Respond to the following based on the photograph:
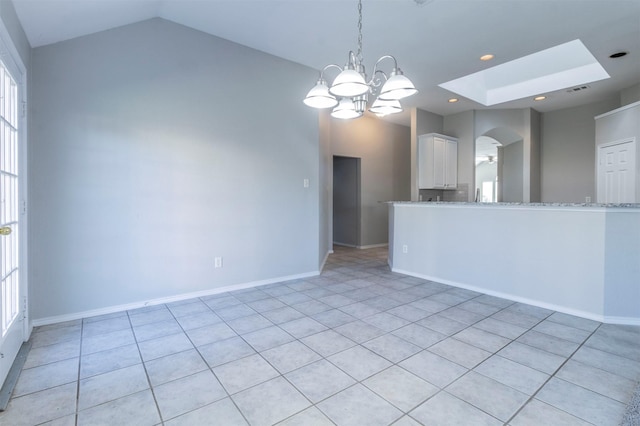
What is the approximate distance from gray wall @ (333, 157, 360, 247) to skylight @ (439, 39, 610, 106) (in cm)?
256

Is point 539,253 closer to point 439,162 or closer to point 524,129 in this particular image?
point 439,162

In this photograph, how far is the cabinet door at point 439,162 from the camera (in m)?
5.85

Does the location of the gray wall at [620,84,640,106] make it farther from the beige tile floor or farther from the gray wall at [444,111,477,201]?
the beige tile floor

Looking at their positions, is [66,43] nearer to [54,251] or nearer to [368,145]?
[54,251]

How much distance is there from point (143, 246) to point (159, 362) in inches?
56.7

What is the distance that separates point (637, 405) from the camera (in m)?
1.64

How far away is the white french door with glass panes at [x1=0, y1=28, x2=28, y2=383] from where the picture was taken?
1914 mm

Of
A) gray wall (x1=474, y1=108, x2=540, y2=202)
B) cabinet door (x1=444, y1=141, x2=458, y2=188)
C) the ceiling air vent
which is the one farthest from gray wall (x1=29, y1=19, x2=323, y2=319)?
the ceiling air vent

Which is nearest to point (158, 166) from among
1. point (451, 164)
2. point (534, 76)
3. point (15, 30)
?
point (15, 30)

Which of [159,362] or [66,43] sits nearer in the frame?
[159,362]

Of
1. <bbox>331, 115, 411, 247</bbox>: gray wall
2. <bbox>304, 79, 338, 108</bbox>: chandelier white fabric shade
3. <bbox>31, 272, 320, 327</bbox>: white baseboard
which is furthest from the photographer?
<bbox>331, 115, 411, 247</bbox>: gray wall

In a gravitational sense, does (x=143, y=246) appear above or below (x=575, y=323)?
above

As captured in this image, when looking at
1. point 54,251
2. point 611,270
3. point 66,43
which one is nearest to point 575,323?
point 611,270

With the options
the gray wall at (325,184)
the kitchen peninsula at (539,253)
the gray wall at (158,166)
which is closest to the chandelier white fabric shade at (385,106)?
the gray wall at (158,166)
